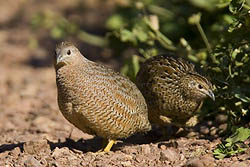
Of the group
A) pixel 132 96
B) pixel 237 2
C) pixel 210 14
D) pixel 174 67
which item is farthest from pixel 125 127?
pixel 210 14

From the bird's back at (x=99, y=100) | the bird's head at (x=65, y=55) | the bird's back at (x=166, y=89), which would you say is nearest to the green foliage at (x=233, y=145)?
the bird's back at (x=166, y=89)

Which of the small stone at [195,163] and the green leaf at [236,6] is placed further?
the green leaf at [236,6]

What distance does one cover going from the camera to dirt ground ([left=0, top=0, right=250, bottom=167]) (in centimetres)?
584

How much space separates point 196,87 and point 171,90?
0.36 meters

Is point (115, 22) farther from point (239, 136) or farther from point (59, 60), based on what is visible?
point (239, 136)

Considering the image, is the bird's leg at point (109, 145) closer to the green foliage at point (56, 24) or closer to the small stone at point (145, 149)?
the small stone at point (145, 149)

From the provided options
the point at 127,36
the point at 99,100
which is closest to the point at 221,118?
the point at 127,36

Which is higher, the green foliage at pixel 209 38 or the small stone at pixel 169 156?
the green foliage at pixel 209 38

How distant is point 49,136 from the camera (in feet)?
23.2

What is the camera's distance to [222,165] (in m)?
5.47

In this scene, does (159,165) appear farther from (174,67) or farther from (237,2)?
(237,2)

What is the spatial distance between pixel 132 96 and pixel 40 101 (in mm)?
2783

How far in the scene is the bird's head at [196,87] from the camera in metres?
6.26

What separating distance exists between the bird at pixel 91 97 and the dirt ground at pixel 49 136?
1.05 ft
